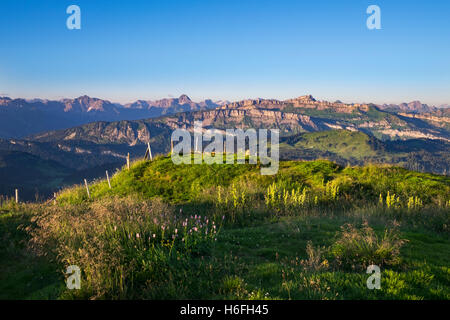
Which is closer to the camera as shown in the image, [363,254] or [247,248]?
[363,254]

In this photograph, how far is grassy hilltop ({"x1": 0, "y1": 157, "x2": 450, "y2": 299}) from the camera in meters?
5.38

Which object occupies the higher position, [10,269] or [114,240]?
[114,240]

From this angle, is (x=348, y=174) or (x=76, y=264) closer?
(x=76, y=264)

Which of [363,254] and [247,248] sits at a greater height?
[363,254]

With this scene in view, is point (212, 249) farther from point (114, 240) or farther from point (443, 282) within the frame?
point (443, 282)

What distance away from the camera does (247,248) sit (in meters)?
8.47

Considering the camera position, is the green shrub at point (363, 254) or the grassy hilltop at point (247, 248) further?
the green shrub at point (363, 254)

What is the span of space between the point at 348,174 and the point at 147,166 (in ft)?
56.0

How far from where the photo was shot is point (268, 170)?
21812mm

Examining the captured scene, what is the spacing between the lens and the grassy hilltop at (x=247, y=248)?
212 inches

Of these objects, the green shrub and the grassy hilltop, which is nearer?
the grassy hilltop
